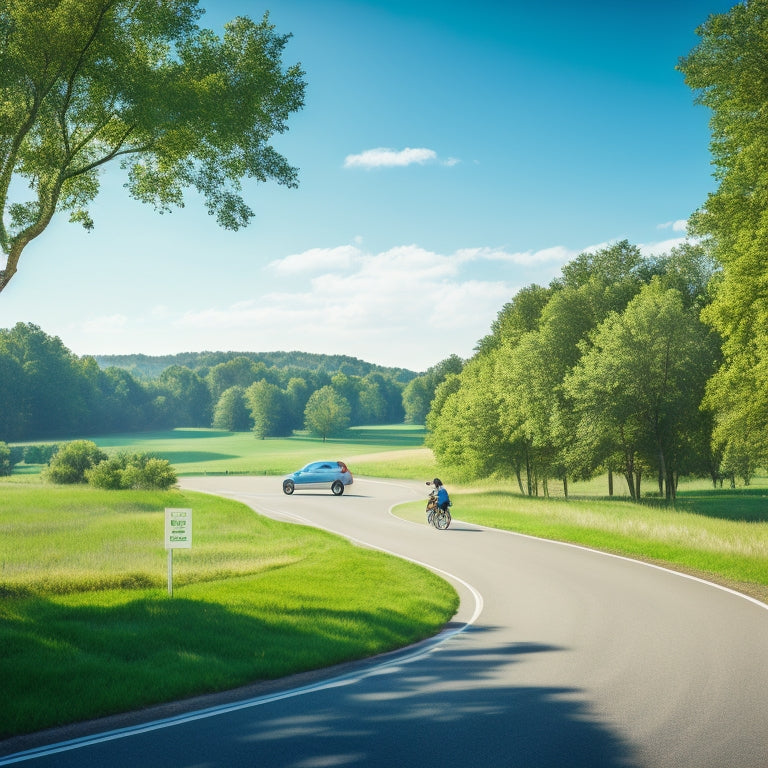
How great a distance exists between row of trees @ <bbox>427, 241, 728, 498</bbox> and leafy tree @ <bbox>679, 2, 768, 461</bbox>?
5634 mm

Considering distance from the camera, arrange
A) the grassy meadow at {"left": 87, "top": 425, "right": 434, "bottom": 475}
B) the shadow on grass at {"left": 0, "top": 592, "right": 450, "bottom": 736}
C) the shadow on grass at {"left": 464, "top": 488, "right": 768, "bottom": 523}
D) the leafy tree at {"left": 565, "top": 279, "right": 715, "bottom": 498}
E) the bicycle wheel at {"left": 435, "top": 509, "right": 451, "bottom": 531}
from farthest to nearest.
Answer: the grassy meadow at {"left": 87, "top": 425, "right": 434, "bottom": 475}
the leafy tree at {"left": 565, "top": 279, "right": 715, "bottom": 498}
the shadow on grass at {"left": 464, "top": 488, "right": 768, "bottom": 523}
the bicycle wheel at {"left": 435, "top": 509, "right": 451, "bottom": 531}
the shadow on grass at {"left": 0, "top": 592, "right": 450, "bottom": 736}

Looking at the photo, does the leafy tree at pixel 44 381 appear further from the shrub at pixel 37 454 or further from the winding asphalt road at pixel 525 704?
the winding asphalt road at pixel 525 704

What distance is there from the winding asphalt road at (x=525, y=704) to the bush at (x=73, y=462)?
37215 millimetres

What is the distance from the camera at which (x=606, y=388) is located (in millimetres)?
38344

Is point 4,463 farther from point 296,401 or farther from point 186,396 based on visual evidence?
point 186,396

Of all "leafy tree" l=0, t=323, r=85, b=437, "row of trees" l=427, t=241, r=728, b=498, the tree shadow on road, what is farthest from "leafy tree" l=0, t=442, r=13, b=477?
the tree shadow on road

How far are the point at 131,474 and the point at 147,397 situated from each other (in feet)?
338

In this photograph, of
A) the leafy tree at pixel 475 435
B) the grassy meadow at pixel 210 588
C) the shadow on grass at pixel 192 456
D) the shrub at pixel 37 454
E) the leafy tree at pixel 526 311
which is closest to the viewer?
the grassy meadow at pixel 210 588

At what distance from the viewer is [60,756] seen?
6.14 m

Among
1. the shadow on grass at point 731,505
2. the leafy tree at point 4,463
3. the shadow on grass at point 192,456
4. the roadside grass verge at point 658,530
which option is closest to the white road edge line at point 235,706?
the roadside grass verge at point 658,530

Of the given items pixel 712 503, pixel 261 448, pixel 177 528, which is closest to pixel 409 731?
pixel 177 528

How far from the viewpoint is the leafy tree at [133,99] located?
1301 centimetres

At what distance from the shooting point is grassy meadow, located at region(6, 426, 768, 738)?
8.27 metres

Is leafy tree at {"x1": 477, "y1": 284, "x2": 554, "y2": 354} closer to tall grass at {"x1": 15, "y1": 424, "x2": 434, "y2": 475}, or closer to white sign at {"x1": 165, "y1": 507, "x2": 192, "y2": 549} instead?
tall grass at {"x1": 15, "y1": 424, "x2": 434, "y2": 475}
